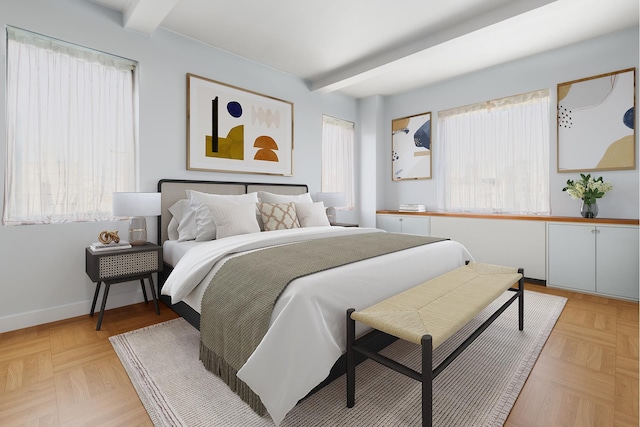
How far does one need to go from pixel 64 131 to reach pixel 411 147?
4.26m

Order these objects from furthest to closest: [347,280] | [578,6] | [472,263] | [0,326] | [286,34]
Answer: [286,34], [578,6], [472,263], [0,326], [347,280]

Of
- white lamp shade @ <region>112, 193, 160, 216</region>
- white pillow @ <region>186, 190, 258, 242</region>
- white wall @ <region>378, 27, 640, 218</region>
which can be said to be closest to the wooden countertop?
white wall @ <region>378, 27, 640, 218</region>

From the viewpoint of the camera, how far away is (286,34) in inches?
123

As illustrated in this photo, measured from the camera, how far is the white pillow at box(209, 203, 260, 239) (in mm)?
2619

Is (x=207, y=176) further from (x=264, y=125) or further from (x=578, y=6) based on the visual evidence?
(x=578, y=6)

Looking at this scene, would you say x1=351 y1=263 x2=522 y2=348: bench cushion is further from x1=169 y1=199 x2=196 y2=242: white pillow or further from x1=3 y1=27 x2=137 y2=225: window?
x1=3 y1=27 x2=137 y2=225: window

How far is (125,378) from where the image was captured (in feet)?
5.57

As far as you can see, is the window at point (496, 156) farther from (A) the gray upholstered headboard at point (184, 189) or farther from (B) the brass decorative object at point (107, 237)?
(B) the brass decorative object at point (107, 237)

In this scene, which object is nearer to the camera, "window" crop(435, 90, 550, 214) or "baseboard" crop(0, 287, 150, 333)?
"baseboard" crop(0, 287, 150, 333)

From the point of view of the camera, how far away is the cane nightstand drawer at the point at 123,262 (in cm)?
230

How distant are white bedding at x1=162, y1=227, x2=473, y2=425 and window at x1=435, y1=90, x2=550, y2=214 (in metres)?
2.61

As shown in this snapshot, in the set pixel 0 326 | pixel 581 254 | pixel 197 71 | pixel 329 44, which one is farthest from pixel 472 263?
pixel 0 326

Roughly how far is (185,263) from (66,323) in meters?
1.27

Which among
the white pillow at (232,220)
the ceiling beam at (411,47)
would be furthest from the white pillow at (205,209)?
the ceiling beam at (411,47)
